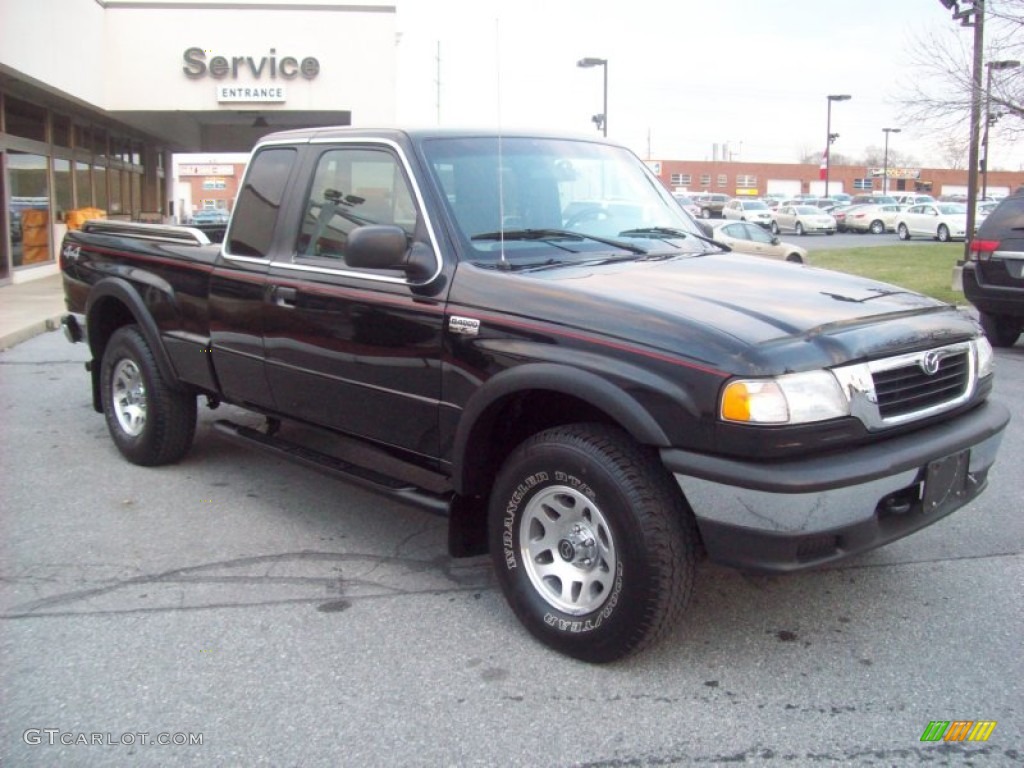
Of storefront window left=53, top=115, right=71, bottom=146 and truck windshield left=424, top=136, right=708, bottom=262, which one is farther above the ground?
storefront window left=53, top=115, right=71, bottom=146

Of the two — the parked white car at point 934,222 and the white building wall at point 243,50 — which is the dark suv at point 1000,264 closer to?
the white building wall at point 243,50

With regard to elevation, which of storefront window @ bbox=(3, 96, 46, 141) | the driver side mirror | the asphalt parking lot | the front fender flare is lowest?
the asphalt parking lot

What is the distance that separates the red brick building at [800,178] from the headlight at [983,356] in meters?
88.0

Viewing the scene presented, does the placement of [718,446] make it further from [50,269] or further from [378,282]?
[50,269]

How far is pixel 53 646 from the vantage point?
142 inches

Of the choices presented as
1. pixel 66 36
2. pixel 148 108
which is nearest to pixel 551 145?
pixel 66 36

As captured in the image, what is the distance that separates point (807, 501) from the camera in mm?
2943

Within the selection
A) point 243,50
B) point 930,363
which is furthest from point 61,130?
point 930,363

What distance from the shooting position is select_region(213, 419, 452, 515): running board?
13.0ft

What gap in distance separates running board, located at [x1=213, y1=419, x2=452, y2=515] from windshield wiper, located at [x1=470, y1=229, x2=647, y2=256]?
109 centimetres

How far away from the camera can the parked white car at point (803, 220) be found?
42.9 meters

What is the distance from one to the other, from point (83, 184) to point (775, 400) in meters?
22.3

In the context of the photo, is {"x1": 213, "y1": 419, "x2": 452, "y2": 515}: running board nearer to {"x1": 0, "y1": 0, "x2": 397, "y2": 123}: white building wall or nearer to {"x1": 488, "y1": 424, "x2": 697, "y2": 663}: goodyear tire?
{"x1": 488, "y1": 424, "x2": 697, "y2": 663}: goodyear tire

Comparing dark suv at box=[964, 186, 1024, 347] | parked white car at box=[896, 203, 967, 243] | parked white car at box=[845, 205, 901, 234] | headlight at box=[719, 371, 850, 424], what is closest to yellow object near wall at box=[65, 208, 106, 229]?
dark suv at box=[964, 186, 1024, 347]
